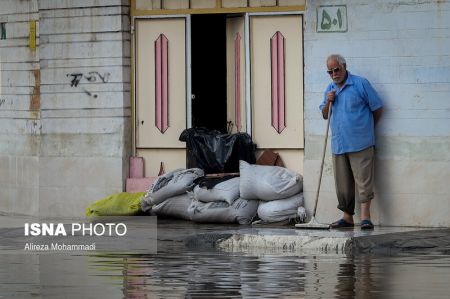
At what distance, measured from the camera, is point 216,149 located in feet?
56.4

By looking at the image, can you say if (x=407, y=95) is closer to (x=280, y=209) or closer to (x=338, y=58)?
(x=338, y=58)

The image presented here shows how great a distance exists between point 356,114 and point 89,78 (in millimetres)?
4041

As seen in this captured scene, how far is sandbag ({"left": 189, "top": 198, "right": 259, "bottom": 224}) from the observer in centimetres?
1638

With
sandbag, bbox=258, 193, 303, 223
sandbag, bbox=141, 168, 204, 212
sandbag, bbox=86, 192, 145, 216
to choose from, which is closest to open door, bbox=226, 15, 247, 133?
sandbag, bbox=141, 168, 204, 212

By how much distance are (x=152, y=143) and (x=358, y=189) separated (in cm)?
326

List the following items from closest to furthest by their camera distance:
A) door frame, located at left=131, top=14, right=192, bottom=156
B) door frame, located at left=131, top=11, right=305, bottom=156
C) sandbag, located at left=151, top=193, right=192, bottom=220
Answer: sandbag, located at left=151, top=193, right=192, bottom=220
door frame, located at left=131, top=11, right=305, bottom=156
door frame, located at left=131, top=14, right=192, bottom=156

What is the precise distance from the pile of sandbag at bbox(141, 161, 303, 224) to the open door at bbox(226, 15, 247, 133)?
2.90ft

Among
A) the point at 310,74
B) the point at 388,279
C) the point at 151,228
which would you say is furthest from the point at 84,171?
the point at 388,279

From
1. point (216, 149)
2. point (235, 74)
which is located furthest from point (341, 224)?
point (235, 74)

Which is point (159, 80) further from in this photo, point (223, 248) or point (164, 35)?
point (223, 248)

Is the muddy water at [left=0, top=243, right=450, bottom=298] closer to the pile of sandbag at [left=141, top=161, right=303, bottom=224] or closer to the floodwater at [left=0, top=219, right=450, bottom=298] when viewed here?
the floodwater at [left=0, top=219, right=450, bottom=298]

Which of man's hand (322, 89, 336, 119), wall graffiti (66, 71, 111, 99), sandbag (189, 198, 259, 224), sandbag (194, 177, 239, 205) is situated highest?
wall graffiti (66, 71, 111, 99)

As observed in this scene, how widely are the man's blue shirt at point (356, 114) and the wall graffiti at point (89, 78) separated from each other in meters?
3.57

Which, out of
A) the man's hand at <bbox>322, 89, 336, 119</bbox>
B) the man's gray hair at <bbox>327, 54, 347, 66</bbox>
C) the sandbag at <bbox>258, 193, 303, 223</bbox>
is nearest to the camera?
the man's gray hair at <bbox>327, 54, 347, 66</bbox>
